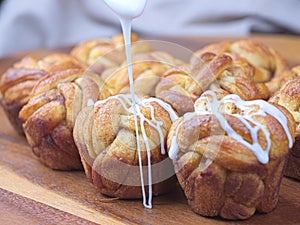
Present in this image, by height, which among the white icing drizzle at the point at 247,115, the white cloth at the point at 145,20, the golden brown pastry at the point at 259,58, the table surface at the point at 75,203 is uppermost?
the white icing drizzle at the point at 247,115

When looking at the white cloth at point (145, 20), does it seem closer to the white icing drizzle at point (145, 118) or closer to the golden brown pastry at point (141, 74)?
the golden brown pastry at point (141, 74)

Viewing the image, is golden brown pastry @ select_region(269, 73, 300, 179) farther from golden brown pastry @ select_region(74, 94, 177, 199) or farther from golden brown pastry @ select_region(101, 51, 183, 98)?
golden brown pastry @ select_region(101, 51, 183, 98)

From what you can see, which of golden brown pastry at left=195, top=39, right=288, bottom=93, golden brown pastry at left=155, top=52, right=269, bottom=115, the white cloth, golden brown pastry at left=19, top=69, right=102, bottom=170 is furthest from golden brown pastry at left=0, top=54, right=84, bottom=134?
the white cloth

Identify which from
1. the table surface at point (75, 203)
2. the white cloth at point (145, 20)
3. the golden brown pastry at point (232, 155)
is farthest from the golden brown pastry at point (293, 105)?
the white cloth at point (145, 20)

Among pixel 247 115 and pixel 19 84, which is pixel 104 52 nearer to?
pixel 19 84

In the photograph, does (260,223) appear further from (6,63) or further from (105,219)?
(6,63)

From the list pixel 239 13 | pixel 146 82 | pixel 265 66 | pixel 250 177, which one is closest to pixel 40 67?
pixel 146 82

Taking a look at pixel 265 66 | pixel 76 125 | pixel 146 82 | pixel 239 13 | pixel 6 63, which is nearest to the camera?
pixel 76 125
